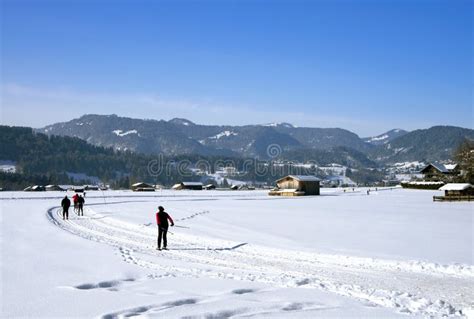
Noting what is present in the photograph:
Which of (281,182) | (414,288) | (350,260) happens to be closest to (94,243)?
(350,260)

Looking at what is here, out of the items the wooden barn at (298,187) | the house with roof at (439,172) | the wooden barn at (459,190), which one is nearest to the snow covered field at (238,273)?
the wooden barn at (459,190)

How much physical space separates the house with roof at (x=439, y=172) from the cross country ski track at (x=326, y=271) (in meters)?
86.1

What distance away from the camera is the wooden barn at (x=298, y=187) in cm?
9338

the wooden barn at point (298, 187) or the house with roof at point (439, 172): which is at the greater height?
the house with roof at point (439, 172)

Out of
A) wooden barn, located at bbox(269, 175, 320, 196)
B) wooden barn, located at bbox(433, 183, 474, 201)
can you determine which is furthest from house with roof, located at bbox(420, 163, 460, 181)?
wooden barn, located at bbox(433, 183, 474, 201)

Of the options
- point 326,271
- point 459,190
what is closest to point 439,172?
point 459,190

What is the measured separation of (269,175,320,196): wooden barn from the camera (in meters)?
93.4

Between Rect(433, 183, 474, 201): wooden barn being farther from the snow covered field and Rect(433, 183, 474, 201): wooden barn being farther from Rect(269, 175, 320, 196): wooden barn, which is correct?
the snow covered field

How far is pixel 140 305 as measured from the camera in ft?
32.7

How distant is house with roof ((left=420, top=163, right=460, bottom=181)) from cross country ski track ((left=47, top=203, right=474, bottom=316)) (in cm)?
8611

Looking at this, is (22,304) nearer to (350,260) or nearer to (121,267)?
(121,267)

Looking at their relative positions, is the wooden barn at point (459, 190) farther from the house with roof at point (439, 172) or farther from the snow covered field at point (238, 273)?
the snow covered field at point (238, 273)

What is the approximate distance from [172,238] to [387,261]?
35.6 feet

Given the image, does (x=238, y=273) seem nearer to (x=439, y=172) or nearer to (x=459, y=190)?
(x=459, y=190)
